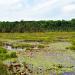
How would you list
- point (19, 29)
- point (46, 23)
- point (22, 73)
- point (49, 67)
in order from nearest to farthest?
point (22, 73), point (49, 67), point (19, 29), point (46, 23)

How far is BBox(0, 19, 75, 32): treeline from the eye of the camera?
408ft

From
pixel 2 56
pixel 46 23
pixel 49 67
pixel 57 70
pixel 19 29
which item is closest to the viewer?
pixel 57 70

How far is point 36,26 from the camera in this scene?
433 ft

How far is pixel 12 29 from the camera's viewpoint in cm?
12612

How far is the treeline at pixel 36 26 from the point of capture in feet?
408

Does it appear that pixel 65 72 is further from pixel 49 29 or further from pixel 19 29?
pixel 49 29

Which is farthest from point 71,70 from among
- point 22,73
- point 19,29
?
point 19,29

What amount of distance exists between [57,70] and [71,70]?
3.54 ft

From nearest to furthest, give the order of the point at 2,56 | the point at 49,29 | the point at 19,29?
the point at 2,56 → the point at 19,29 → the point at 49,29

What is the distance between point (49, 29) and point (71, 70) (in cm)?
11677

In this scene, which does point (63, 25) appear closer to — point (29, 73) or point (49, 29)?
point (49, 29)

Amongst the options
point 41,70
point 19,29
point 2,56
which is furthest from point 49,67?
point 19,29

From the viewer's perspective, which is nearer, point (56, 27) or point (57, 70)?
point (57, 70)

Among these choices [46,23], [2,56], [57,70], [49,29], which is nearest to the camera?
[57,70]
